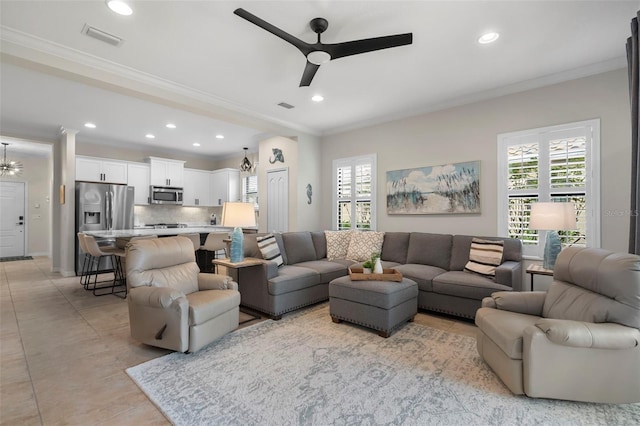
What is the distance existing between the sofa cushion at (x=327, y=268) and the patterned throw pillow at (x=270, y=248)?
399 mm

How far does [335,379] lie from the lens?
2.27m

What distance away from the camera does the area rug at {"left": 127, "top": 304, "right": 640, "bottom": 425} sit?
6.08 feet

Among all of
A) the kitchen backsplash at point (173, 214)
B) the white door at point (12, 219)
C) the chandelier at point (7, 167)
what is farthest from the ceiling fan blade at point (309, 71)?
the white door at point (12, 219)

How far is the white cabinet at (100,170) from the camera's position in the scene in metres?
6.31

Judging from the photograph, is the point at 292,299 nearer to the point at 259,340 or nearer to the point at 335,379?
the point at 259,340

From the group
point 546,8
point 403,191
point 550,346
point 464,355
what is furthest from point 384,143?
point 550,346

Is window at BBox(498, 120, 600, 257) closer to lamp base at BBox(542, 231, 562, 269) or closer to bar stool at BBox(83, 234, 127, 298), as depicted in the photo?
lamp base at BBox(542, 231, 562, 269)

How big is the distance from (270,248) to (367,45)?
8.56 feet

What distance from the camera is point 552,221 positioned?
320cm

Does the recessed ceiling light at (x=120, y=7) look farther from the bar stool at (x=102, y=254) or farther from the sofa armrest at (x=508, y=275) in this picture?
the sofa armrest at (x=508, y=275)

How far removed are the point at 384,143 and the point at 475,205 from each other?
1.82 m

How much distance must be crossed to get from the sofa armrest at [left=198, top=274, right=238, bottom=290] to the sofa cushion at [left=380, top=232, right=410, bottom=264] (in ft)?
8.04

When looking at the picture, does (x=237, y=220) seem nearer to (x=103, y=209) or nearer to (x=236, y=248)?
(x=236, y=248)

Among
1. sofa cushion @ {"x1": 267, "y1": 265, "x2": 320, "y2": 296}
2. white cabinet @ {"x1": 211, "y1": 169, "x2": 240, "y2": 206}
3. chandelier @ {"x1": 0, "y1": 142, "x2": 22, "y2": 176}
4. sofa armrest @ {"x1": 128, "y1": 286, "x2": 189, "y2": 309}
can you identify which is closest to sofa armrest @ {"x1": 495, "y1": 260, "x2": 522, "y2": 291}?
sofa cushion @ {"x1": 267, "y1": 265, "x2": 320, "y2": 296}
